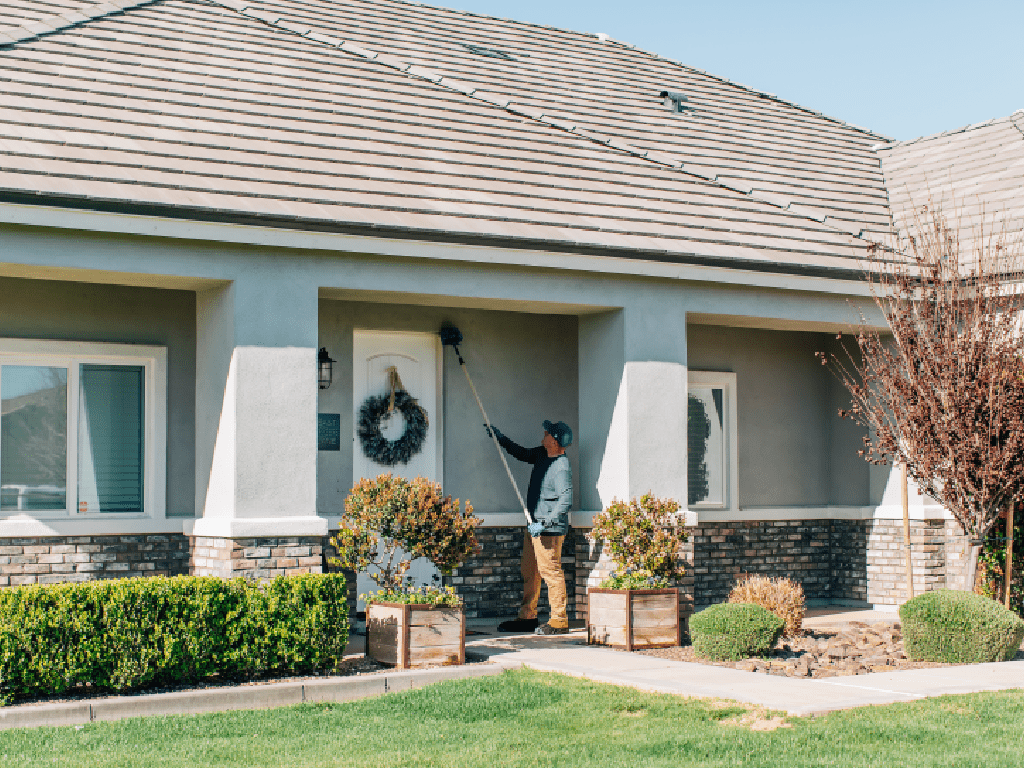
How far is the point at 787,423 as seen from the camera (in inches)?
530

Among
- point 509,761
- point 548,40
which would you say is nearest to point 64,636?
point 509,761

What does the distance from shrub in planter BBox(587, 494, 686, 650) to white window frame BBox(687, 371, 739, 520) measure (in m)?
2.59

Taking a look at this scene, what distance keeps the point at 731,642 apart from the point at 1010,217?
20.7 feet

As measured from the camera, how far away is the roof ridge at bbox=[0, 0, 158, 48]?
11.0 metres

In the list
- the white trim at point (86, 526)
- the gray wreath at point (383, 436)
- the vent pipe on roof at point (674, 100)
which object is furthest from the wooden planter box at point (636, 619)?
the vent pipe on roof at point (674, 100)

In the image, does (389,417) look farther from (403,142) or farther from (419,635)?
(419,635)

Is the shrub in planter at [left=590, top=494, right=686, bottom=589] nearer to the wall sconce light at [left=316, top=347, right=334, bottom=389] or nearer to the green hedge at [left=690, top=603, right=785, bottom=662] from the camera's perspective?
the green hedge at [left=690, top=603, right=785, bottom=662]

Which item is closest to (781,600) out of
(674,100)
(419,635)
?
(419,635)

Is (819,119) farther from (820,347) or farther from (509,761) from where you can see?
(509,761)

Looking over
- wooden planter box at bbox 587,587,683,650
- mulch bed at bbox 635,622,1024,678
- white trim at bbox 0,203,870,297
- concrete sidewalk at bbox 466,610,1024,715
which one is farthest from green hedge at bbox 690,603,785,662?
white trim at bbox 0,203,870,297

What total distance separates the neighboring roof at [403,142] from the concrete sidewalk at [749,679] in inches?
134

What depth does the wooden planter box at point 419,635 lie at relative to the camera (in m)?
8.73

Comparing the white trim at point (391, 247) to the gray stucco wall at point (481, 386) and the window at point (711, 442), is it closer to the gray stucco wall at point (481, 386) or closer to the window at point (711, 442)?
the gray stucco wall at point (481, 386)

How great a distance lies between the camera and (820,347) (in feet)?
44.5
